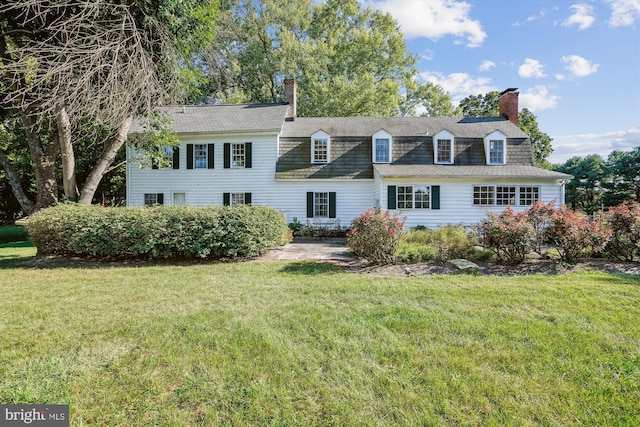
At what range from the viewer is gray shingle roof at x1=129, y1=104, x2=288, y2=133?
53.8ft

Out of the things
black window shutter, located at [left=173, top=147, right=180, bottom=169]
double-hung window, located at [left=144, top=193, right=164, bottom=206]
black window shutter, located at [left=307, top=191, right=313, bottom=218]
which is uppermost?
black window shutter, located at [left=173, top=147, right=180, bottom=169]

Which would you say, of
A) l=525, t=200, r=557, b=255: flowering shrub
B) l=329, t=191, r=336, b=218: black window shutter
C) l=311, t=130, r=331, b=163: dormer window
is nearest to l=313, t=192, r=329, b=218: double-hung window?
l=329, t=191, r=336, b=218: black window shutter

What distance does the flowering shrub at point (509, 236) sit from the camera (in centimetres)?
730

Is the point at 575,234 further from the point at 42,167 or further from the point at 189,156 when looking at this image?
the point at 189,156

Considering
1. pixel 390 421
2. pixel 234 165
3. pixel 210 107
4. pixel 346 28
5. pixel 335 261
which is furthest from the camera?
pixel 346 28

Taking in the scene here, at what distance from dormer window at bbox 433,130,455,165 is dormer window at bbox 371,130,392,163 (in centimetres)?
250

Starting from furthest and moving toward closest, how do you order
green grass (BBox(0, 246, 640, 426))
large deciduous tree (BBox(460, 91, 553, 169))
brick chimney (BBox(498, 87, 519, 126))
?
large deciduous tree (BBox(460, 91, 553, 169)) < brick chimney (BBox(498, 87, 519, 126)) < green grass (BBox(0, 246, 640, 426))

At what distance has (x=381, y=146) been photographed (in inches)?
656

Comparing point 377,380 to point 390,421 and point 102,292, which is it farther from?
point 102,292

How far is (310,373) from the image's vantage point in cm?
288

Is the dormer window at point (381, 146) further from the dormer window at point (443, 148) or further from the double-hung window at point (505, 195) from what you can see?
the double-hung window at point (505, 195)

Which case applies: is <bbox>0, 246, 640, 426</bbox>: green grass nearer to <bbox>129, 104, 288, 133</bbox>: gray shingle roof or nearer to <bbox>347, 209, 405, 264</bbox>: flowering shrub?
<bbox>347, 209, 405, 264</bbox>: flowering shrub

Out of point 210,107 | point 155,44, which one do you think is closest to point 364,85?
point 210,107

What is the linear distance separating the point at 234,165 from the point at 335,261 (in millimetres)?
10603
